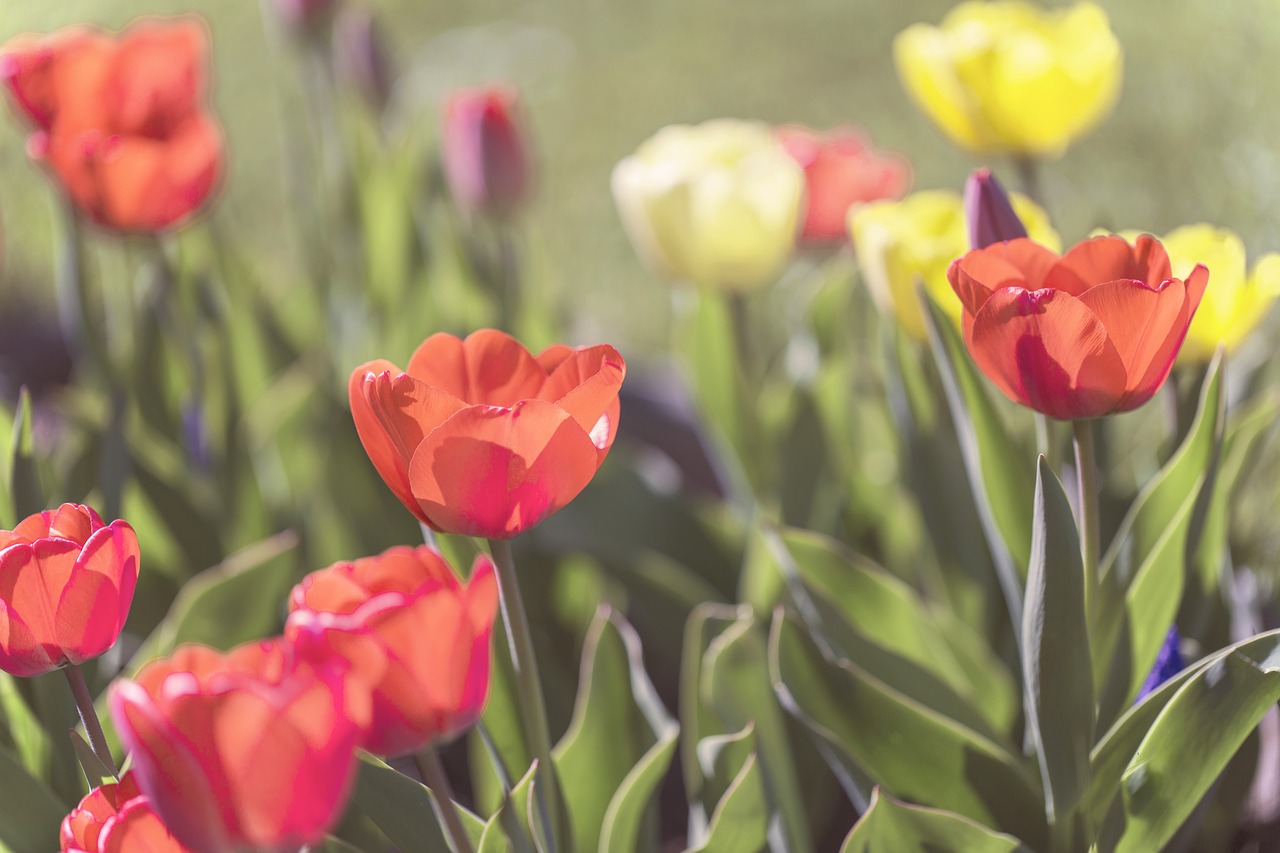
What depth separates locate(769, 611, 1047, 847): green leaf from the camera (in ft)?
1.96

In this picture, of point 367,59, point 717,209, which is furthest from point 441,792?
point 367,59

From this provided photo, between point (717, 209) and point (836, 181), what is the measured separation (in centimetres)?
16

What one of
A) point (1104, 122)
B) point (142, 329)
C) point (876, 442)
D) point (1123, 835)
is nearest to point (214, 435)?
point (142, 329)

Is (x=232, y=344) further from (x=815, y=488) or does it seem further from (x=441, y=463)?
(x=441, y=463)

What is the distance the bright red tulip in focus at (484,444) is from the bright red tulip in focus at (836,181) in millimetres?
613

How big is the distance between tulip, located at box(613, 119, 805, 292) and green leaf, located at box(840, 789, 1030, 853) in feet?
1.54

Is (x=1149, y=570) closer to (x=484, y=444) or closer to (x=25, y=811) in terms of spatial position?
(x=484, y=444)

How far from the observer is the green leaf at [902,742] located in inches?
23.5

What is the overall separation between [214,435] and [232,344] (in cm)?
17

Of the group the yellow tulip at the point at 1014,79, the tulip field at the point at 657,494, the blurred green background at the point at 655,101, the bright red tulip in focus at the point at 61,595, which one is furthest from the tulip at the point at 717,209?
the bright red tulip in focus at the point at 61,595

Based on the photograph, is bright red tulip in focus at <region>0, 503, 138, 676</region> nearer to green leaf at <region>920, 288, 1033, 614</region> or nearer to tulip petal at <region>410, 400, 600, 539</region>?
tulip petal at <region>410, 400, 600, 539</region>

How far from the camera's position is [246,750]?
32 centimetres

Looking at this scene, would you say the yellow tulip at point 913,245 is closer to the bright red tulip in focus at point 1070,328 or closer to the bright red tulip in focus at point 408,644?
the bright red tulip in focus at point 1070,328

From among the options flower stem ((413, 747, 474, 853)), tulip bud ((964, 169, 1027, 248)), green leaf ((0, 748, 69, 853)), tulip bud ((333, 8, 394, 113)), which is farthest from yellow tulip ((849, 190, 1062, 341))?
tulip bud ((333, 8, 394, 113))
